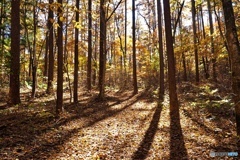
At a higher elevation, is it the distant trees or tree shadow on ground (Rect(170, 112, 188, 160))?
the distant trees

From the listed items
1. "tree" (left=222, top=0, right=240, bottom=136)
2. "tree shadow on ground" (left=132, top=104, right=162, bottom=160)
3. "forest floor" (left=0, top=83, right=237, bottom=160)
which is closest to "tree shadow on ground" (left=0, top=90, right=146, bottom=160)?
"forest floor" (left=0, top=83, right=237, bottom=160)

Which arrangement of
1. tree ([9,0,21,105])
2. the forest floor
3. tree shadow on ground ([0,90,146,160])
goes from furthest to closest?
tree ([9,0,21,105])
the forest floor
tree shadow on ground ([0,90,146,160])

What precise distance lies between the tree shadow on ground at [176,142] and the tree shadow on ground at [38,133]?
301 cm

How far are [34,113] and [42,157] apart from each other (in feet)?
13.5

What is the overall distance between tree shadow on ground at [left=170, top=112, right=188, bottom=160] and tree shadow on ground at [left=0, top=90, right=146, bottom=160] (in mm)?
3010

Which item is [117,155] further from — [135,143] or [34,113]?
[34,113]

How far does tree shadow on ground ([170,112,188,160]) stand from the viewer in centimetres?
566

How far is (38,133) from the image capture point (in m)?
6.77

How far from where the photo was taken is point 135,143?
650cm

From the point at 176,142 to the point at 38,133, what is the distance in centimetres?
434

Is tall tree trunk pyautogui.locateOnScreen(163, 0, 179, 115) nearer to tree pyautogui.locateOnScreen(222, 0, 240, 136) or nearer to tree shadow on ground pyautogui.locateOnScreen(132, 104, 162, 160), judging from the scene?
tree shadow on ground pyautogui.locateOnScreen(132, 104, 162, 160)

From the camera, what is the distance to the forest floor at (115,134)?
5.64m

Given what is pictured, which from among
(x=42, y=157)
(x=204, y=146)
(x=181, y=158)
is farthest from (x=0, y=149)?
(x=204, y=146)

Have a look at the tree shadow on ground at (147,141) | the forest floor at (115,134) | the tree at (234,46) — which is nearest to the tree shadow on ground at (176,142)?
the forest floor at (115,134)
